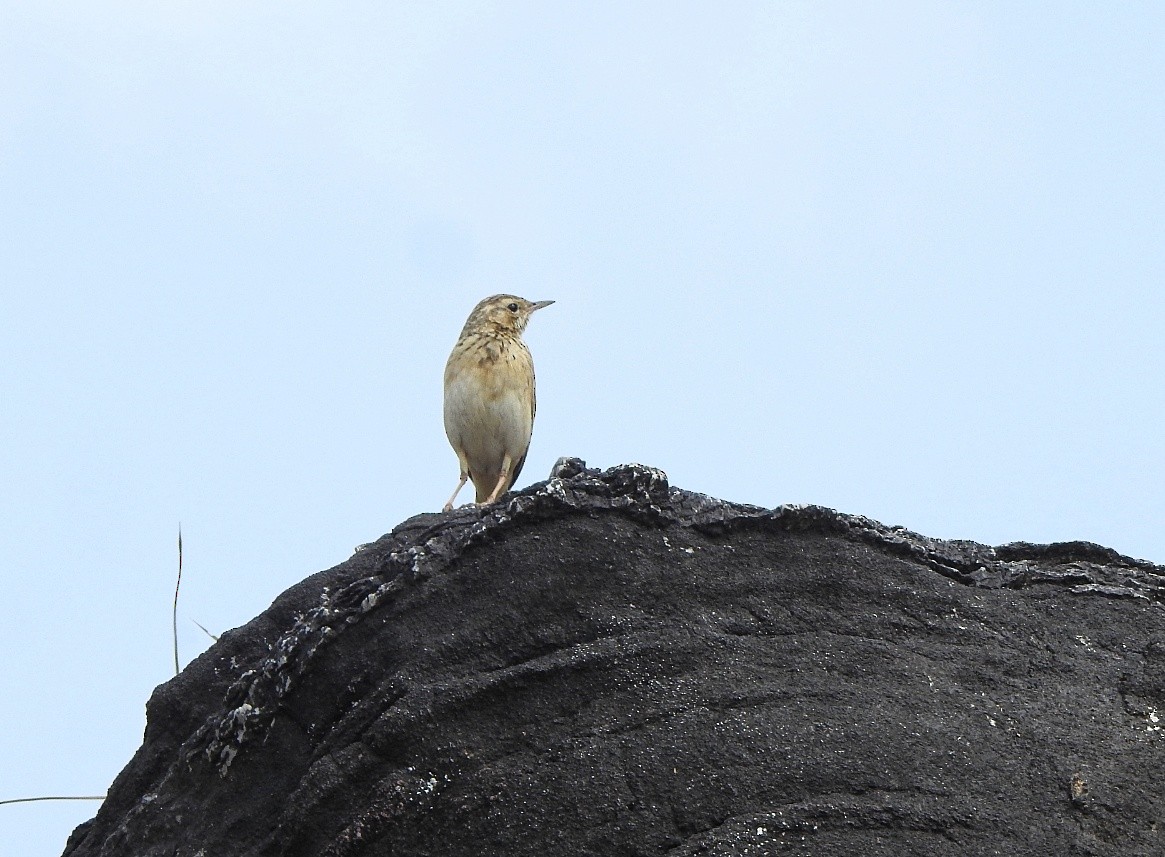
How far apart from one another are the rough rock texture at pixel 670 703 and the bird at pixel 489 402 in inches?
164

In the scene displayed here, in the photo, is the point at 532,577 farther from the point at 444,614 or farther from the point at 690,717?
the point at 690,717

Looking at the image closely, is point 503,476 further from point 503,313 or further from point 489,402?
point 503,313

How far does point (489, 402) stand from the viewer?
7.67m

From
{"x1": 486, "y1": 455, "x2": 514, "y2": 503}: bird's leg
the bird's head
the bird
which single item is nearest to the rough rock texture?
the bird

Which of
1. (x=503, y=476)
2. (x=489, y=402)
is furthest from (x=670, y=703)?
(x=503, y=476)

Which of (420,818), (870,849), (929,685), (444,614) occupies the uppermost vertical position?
(444,614)

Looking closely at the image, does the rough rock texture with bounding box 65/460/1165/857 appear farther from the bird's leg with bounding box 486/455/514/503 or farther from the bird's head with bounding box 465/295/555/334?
the bird's head with bounding box 465/295/555/334

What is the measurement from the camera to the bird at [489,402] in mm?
7691

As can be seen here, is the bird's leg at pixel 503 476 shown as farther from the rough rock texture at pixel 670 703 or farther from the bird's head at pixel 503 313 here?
the rough rock texture at pixel 670 703

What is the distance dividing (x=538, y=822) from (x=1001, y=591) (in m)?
1.38

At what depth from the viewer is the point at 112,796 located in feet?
11.5

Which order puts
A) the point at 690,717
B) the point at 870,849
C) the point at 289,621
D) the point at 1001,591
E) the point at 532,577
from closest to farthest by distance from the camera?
1. the point at 870,849
2. the point at 690,717
3. the point at 532,577
4. the point at 1001,591
5. the point at 289,621

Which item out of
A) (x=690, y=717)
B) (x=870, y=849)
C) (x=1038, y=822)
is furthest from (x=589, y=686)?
(x=1038, y=822)

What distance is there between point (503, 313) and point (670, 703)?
5.54 meters
